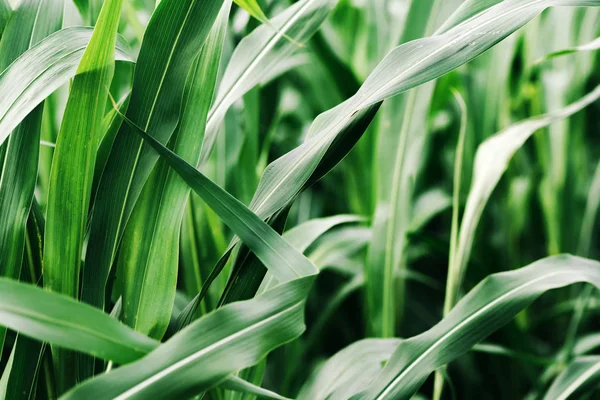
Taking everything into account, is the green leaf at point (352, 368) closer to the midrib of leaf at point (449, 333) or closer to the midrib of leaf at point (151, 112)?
the midrib of leaf at point (449, 333)

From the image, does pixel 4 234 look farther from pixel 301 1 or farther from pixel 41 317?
pixel 301 1

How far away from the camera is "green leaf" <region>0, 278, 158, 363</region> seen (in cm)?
23

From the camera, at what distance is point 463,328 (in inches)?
14.0

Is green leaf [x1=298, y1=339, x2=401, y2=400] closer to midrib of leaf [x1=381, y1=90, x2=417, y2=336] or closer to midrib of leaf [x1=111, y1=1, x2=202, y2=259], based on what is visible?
midrib of leaf [x1=381, y1=90, x2=417, y2=336]

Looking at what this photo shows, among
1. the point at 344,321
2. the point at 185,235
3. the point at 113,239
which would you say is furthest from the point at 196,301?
the point at 344,321

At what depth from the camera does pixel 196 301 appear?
35 cm

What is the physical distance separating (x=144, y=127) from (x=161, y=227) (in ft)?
0.22

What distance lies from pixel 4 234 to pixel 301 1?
0.29 metres

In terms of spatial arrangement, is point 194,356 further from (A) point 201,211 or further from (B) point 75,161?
(A) point 201,211

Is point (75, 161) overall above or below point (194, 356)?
above

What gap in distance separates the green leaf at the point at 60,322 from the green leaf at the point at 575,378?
0.37 metres

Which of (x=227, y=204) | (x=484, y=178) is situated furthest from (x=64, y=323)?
(x=484, y=178)

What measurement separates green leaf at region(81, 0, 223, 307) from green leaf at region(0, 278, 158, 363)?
0.34 ft

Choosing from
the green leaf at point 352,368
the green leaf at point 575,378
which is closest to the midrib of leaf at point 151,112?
the green leaf at point 352,368
